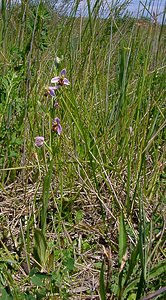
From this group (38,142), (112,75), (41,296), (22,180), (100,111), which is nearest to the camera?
(41,296)

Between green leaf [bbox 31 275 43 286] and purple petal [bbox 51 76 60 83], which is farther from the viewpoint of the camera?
purple petal [bbox 51 76 60 83]

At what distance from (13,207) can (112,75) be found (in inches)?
43.9

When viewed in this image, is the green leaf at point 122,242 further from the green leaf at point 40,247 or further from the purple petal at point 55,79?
the purple petal at point 55,79

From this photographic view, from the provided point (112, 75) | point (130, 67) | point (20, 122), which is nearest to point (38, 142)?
point (20, 122)

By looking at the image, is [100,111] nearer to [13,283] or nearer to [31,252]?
[31,252]

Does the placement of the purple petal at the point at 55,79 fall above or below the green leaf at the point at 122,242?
above

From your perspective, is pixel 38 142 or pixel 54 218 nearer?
pixel 38 142

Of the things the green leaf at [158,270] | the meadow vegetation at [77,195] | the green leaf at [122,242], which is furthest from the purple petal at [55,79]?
the green leaf at [158,270]

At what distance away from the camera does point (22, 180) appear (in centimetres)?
129

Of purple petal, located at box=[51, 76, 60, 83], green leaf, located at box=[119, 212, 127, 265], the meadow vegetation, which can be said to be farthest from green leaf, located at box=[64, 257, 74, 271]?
purple petal, located at box=[51, 76, 60, 83]

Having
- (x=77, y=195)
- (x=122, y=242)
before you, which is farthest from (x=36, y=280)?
(x=77, y=195)

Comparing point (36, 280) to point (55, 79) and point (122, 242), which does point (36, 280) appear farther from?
point (55, 79)

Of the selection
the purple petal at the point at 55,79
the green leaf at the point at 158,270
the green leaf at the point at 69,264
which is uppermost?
the purple petal at the point at 55,79

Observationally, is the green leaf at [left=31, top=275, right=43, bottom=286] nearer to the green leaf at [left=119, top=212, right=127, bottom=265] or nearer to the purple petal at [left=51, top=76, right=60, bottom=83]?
the green leaf at [left=119, top=212, right=127, bottom=265]
